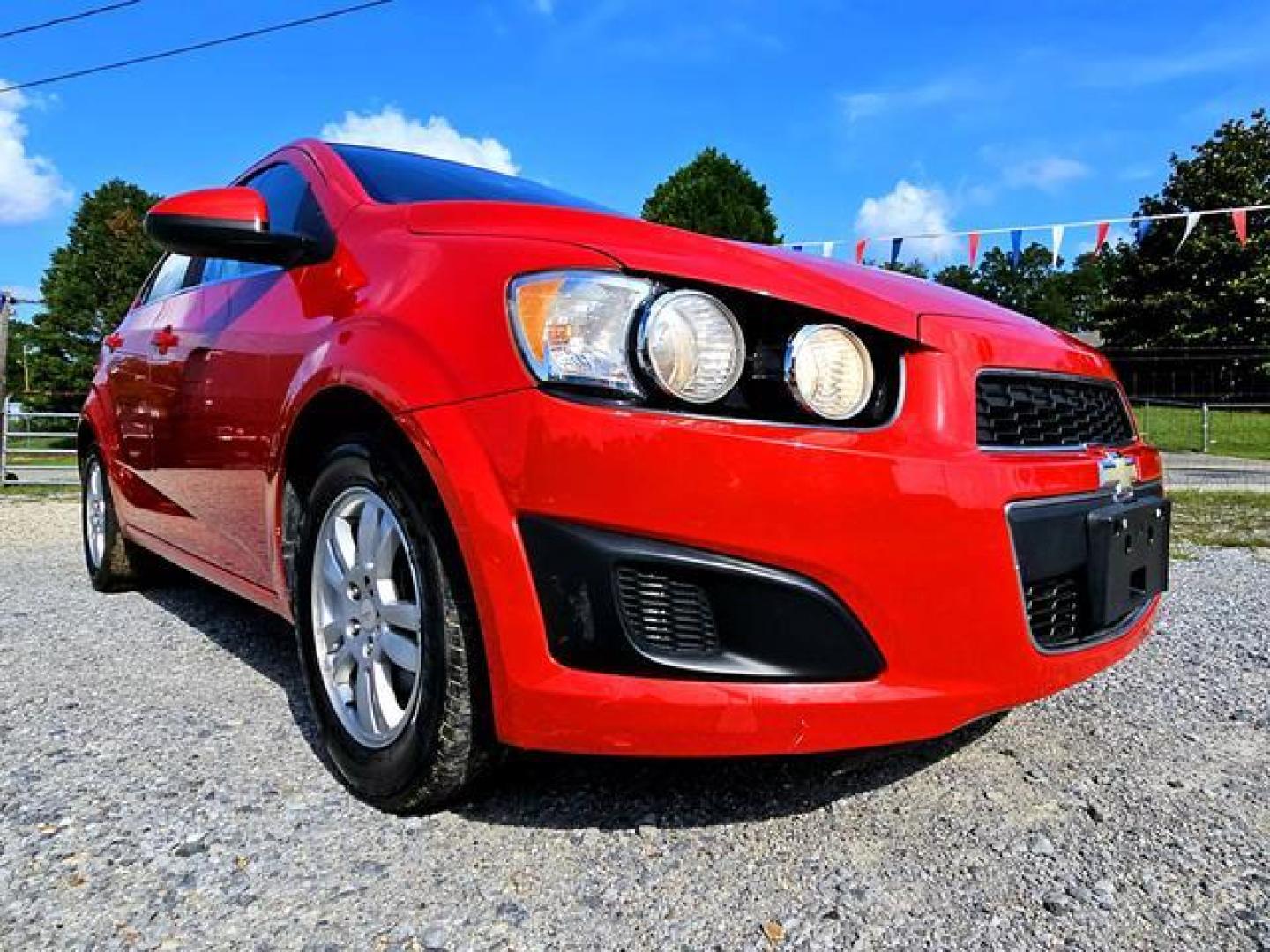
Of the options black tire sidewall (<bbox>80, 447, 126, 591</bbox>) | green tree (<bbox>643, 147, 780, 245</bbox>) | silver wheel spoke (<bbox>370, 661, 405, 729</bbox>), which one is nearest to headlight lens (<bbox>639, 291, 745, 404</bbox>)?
silver wheel spoke (<bbox>370, 661, 405, 729</bbox>)

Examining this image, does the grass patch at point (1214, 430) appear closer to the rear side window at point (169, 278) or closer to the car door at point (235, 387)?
the rear side window at point (169, 278)

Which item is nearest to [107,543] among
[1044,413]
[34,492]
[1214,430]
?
[1044,413]

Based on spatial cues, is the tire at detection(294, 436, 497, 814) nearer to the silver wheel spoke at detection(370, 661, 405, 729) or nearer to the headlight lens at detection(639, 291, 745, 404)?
the silver wheel spoke at detection(370, 661, 405, 729)

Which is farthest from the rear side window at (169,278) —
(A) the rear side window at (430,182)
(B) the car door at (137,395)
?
(A) the rear side window at (430,182)

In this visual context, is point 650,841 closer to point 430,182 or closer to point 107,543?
point 430,182

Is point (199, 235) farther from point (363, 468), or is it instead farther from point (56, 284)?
point (56, 284)

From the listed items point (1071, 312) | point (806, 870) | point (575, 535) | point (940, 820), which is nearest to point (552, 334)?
A: point (575, 535)

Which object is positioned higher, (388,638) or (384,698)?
(388,638)

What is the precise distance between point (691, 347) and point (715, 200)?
102 ft

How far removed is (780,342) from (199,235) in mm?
1401

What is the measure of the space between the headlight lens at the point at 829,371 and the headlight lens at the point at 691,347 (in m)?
0.09

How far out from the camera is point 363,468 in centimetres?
185

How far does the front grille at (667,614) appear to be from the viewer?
4.91ft

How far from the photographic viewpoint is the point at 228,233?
2123 millimetres
